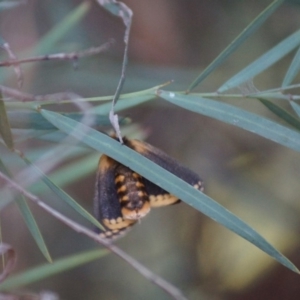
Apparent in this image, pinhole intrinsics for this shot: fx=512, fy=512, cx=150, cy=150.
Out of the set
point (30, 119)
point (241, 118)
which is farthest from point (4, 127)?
point (241, 118)

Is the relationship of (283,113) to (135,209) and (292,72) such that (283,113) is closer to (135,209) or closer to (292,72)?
(292,72)

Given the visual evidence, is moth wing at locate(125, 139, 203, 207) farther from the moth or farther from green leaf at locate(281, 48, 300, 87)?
green leaf at locate(281, 48, 300, 87)

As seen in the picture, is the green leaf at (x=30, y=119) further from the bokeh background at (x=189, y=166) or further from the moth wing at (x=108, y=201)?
the bokeh background at (x=189, y=166)

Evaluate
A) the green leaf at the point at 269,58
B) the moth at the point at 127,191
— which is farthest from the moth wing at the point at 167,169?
the green leaf at the point at 269,58

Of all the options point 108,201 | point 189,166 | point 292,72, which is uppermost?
point 292,72

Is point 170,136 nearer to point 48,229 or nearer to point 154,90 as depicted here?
point 48,229

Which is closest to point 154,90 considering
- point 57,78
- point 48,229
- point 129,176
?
point 129,176

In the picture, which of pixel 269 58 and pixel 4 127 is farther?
pixel 269 58

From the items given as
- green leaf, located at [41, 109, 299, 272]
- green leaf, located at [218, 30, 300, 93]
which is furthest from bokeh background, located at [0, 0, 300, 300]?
green leaf, located at [41, 109, 299, 272]
